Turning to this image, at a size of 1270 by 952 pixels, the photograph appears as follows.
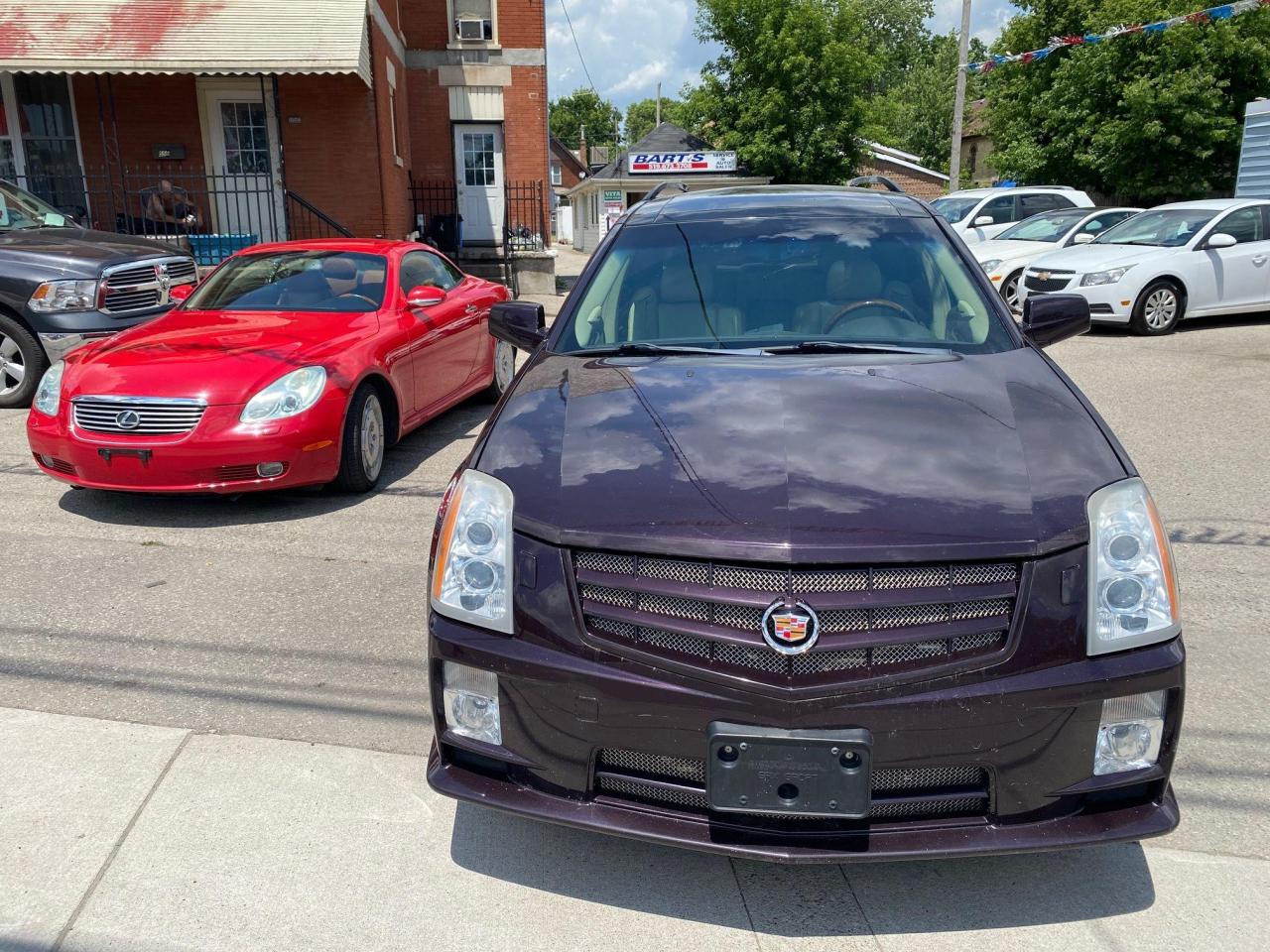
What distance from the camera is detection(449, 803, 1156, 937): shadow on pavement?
2.55 m

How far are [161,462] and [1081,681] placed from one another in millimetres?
4546

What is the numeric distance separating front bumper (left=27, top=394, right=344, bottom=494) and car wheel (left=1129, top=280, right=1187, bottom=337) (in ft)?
33.6

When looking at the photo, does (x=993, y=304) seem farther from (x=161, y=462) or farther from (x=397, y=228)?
(x=397, y=228)

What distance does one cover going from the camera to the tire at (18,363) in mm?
8102

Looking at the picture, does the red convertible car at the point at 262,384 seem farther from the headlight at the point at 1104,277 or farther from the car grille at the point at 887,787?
the headlight at the point at 1104,277

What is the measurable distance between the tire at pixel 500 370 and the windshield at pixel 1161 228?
28.1 feet

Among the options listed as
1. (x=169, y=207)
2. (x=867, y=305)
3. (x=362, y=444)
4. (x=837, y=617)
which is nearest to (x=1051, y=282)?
(x=362, y=444)

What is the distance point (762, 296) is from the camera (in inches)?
151

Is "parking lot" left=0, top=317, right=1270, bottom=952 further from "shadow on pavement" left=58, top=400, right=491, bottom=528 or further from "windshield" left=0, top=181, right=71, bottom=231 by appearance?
"windshield" left=0, top=181, right=71, bottom=231

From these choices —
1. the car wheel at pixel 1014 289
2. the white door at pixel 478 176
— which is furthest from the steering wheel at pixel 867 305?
the white door at pixel 478 176

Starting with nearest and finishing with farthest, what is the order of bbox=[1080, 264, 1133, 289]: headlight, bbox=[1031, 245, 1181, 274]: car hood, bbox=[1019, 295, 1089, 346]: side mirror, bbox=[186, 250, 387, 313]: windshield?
bbox=[1019, 295, 1089, 346]: side mirror
bbox=[186, 250, 387, 313]: windshield
bbox=[1080, 264, 1133, 289]: headlight
bbox=[1031, 245, 1181, 274]: car hood

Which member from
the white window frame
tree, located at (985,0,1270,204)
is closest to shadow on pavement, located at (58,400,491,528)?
the white window frame

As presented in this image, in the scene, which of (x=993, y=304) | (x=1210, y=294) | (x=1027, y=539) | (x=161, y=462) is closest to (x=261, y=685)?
(x=161, y=462)

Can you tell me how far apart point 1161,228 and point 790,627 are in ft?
41.9
